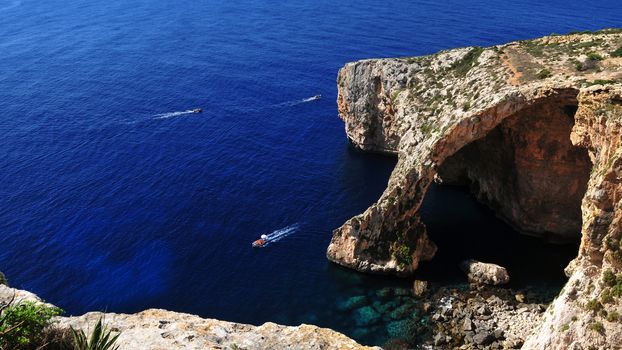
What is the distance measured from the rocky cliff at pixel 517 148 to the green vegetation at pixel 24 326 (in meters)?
36.7

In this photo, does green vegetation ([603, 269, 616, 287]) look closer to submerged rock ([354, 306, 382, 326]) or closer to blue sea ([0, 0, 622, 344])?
blue sea ([0, 0, 622, 344])

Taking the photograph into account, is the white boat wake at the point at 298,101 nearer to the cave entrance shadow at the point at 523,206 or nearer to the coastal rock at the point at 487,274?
the cave entrance shadow at the point at 523,206

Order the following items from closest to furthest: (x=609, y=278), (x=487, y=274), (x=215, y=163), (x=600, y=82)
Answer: (x=609, y=278)
(x=600, y=82)
(x=487, y=274)
(x=215, y=163)

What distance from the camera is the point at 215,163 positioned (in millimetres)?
91250

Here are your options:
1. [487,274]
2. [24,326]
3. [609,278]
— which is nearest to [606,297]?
[609,278]

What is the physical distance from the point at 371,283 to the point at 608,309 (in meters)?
27.2

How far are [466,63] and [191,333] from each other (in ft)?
177

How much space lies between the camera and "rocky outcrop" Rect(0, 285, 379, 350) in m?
34.6

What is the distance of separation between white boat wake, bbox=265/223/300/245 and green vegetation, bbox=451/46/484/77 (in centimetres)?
3046

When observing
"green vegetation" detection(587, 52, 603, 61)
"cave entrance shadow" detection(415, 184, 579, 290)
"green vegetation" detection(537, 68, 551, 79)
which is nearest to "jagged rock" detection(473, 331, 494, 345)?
"cave entrance shadow" detection(415, 184, 579, 290)

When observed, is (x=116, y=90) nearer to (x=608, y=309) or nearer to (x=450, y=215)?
(x=450, y=215)

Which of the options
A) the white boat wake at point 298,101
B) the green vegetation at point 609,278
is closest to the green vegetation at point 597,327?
the green vegetation at point 609,278

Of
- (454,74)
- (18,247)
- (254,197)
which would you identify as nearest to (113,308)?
(18,247)

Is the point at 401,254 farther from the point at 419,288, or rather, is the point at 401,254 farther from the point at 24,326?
the point at 24,326
